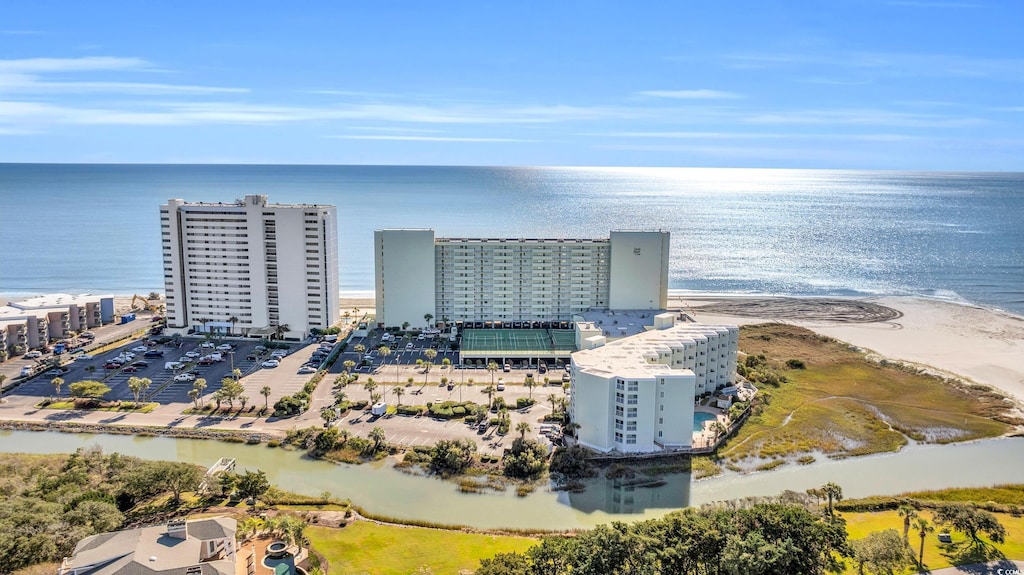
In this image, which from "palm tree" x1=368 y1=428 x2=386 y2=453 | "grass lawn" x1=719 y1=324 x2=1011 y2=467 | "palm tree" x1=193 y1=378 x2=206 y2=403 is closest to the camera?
"palm tree" x1=368 y1=428 x2=386 y2=453

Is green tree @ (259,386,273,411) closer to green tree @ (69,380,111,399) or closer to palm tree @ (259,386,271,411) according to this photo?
palm tree @ (259,386,271,411)

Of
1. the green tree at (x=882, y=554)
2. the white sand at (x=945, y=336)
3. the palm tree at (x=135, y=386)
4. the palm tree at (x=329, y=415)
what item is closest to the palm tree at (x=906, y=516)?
the green tree at (x=882, y=554)

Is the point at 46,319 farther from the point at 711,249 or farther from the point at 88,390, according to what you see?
the point at 711,249

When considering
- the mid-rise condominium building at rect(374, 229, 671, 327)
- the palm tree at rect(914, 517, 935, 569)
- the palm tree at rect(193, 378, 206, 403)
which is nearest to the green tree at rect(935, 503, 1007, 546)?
the palm tree at rect(914, 517, 935, 569)

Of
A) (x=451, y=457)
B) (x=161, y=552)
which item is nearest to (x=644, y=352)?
(x=451, y=457)

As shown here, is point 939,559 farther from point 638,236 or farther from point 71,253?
point 71,253

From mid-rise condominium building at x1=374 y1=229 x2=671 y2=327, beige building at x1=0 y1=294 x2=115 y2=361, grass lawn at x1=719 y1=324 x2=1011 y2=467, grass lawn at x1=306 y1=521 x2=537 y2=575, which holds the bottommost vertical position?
grass lawn at x1=306 y1=521 x2=537 y2=575
